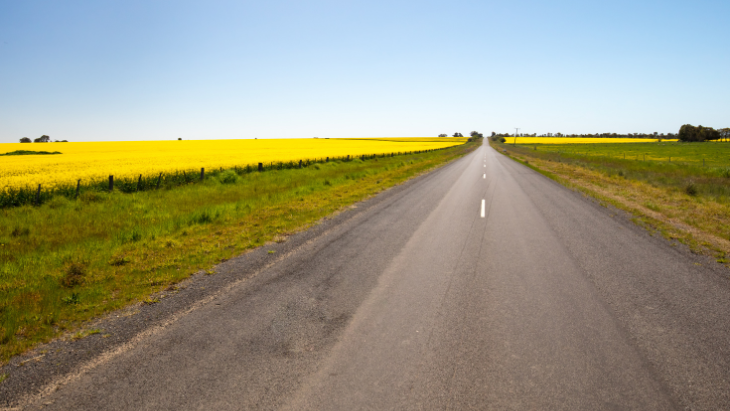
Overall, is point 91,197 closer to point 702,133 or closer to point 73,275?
point 73,275

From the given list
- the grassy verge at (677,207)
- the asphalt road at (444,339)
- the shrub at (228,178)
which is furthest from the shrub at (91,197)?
the grassy verge at (677,207)

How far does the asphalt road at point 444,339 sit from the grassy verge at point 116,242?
135 centimetres

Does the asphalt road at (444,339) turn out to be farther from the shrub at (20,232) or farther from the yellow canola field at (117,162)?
the yellow canola field at (117,162)

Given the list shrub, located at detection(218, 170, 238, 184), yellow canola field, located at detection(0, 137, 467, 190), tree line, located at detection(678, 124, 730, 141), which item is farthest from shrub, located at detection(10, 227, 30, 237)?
tree line, located at detection(678, 124, 730, 141)

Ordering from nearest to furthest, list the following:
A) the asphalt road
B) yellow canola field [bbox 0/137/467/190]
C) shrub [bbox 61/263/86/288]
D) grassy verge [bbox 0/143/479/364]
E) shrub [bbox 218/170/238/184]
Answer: the asphalt road, grassy verge [bbox 0/143/479/364], shrub [bbox 61/263/86/288], yellow canola field [bbox 0/137/467/190], shrub [bbox 218/170/238/184]

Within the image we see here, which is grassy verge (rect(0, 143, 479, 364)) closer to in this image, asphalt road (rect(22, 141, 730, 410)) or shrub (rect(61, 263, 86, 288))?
shrub (rect(61, 263, 86, 288))

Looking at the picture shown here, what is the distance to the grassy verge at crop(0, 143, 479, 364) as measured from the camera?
444 centimetres

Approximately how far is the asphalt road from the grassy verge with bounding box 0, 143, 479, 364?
1.35m

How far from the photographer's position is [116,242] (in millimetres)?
7523

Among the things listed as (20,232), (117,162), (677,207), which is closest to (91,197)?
(20,232)

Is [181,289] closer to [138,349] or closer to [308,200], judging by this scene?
[138,349]

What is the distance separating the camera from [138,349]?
11.4ft

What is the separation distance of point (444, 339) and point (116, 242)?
23.4 ft

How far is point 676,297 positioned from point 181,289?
6.50 meters
